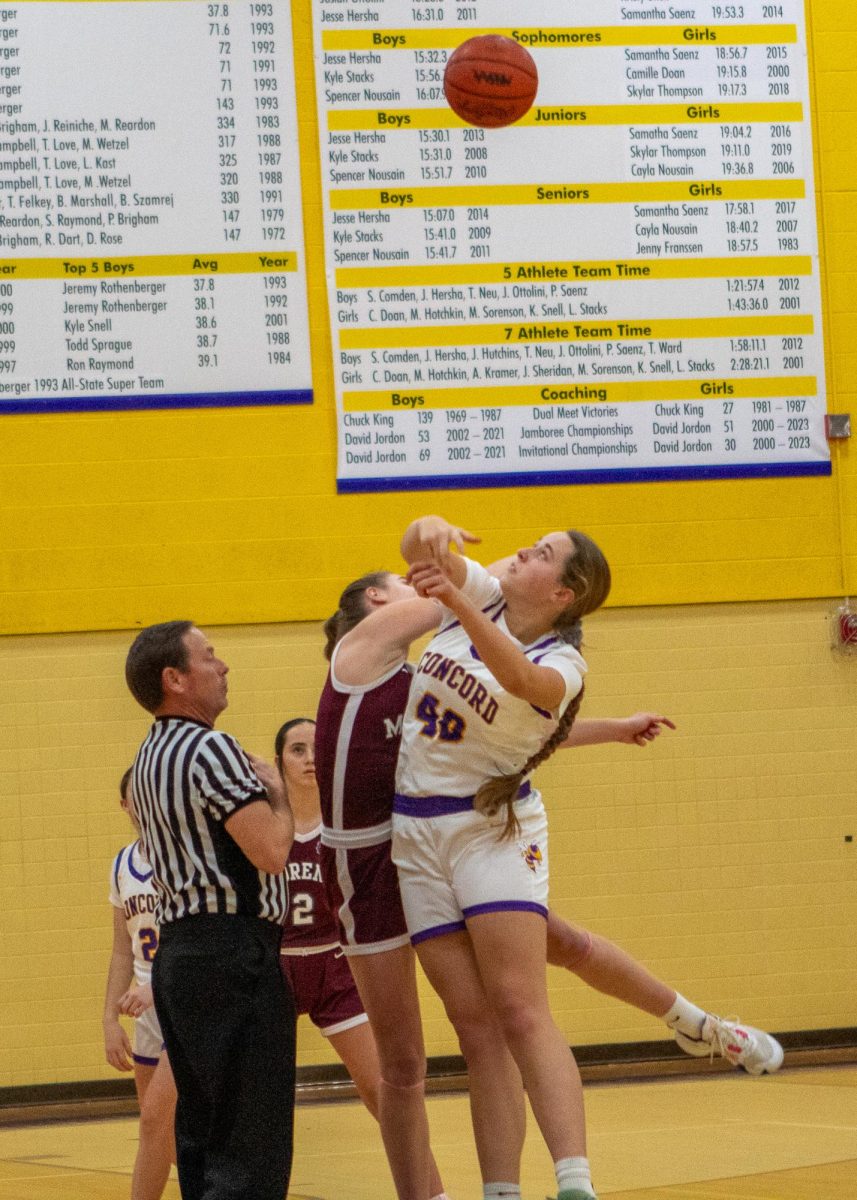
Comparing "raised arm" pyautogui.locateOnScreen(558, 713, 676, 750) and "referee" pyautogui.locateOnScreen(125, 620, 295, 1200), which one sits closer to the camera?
"referee" pyautogui.locateOnScreen(125, 620, 295, 1200)

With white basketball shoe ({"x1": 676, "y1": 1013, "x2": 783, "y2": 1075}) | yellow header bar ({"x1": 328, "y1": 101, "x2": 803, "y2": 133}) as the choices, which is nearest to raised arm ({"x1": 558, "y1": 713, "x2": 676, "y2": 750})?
white basketball shoe ({"x1": 676, "y1": 1013, "x2": 783, "y2": 1075})

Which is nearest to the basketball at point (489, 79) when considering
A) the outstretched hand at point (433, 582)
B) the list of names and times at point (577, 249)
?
the list of names and times at point (577, 249)

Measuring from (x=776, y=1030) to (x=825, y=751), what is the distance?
1.35m

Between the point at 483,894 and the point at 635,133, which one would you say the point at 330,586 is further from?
the point at 483,894

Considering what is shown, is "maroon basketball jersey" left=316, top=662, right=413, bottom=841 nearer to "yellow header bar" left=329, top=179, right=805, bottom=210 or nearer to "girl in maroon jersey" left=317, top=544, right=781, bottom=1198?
"girl in maroon jersey" left=317, top=544, right=781, bottom=1198

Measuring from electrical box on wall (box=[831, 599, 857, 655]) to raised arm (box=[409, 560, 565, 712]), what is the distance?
14.3ft

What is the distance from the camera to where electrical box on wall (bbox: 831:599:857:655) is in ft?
25.8

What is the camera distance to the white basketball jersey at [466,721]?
3.95 metres

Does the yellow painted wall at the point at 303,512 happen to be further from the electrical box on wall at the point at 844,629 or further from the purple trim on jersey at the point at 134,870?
the purple trim on jersey at the point at 134,870

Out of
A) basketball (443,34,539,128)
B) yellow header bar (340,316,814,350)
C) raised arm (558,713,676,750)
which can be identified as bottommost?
raised arm (558,713,676,750)

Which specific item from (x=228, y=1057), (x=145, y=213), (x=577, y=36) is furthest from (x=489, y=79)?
(x=228, y=1057)

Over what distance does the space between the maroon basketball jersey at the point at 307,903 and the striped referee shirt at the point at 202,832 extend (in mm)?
1678

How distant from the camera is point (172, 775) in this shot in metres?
3.68

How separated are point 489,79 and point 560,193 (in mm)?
1327
